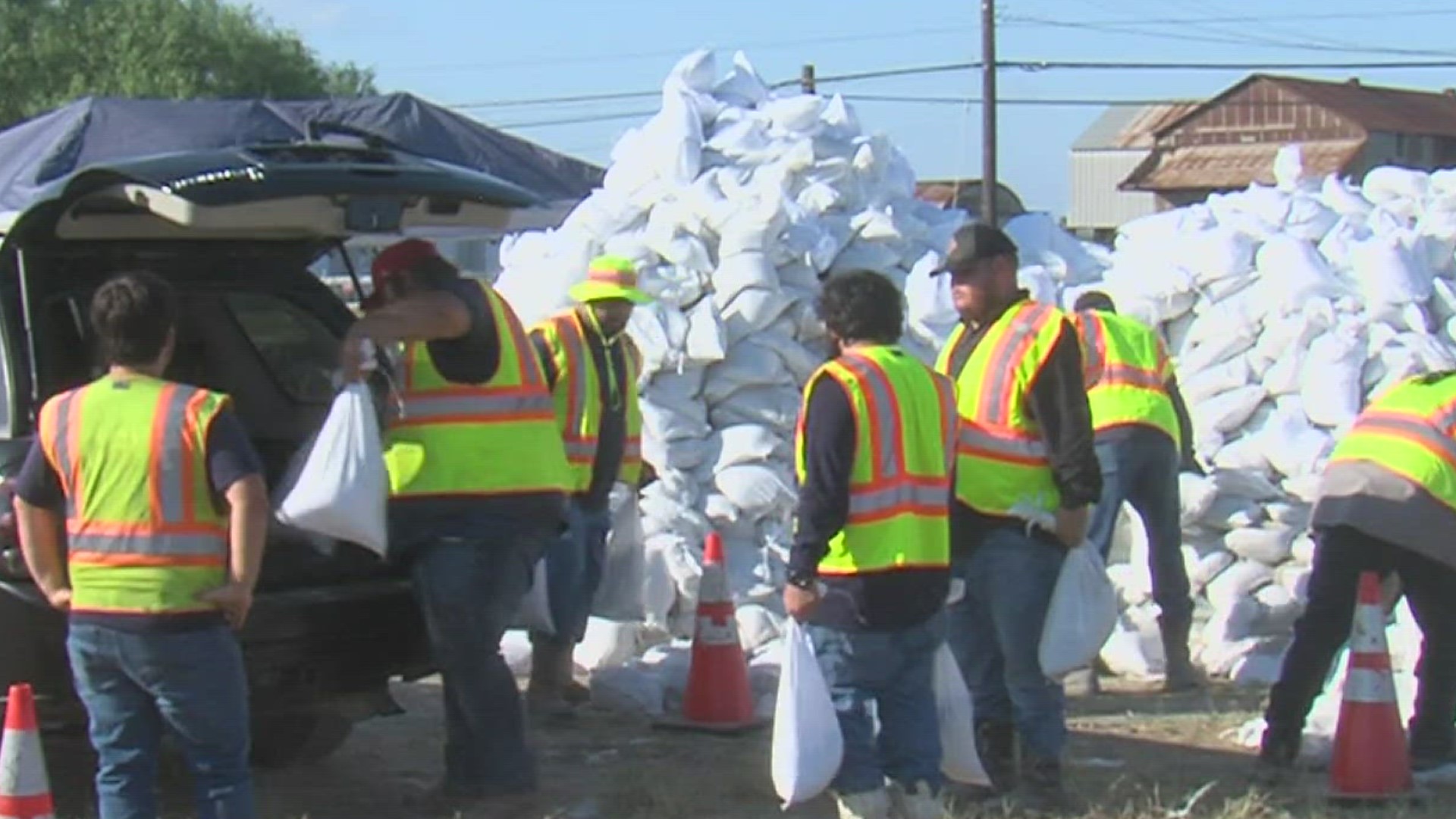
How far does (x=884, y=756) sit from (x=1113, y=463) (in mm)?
3337

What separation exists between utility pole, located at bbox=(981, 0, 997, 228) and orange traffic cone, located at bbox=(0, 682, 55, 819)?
2818 centimetres

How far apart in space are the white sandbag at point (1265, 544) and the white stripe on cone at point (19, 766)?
21.4 feet

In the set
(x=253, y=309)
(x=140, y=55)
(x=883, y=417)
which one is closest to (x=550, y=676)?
(x=253, y=309)

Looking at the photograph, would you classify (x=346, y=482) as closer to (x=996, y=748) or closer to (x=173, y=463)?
(x=173, y=463)

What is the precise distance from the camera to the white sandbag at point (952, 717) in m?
6.61

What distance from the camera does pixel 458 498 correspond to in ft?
22.4

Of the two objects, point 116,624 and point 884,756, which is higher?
point 116,624

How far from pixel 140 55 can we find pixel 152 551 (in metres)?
42.2

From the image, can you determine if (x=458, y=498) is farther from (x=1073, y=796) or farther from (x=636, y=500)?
(x=636, y=500)

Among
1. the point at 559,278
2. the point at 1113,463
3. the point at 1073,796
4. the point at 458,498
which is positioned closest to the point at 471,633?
the point at 458,498

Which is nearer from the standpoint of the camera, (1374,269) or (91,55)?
(1374,269)

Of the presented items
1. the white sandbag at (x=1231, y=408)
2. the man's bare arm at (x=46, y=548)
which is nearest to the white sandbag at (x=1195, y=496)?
the white sandbag at (x=1231, y=408)

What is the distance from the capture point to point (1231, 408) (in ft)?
37.2

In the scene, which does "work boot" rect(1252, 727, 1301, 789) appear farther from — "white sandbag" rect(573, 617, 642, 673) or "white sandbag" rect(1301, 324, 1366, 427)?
"white sandbag" rect(1301, 324, 1366, 427)
